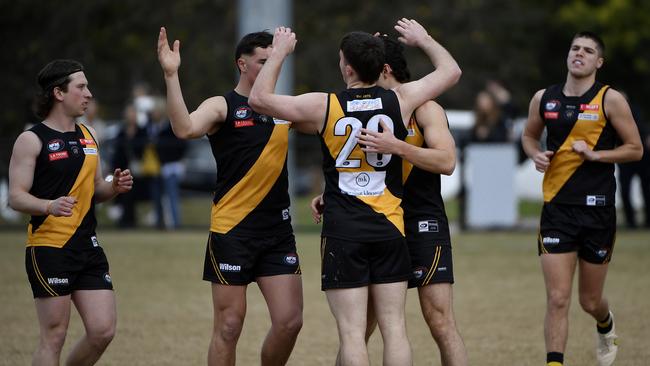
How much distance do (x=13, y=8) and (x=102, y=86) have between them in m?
4.65

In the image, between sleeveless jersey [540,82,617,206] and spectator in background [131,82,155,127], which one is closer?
Result: sleeveless jersey [540,82,617,206]

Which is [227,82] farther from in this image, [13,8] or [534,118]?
[534,118]

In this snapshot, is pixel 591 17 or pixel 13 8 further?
pixel 591 17

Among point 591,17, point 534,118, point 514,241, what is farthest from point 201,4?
point 534,118

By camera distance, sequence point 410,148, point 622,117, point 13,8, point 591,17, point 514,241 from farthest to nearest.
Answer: point 591,17 → point 13,8 → point 514,241 → point 622,117 → point 410,148

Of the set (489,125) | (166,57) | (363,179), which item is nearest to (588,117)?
(363,179)

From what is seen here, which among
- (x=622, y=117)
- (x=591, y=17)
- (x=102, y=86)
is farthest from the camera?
(x=591, y=17)

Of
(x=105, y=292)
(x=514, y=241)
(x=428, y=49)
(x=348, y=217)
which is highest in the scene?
(x=428, y=49)

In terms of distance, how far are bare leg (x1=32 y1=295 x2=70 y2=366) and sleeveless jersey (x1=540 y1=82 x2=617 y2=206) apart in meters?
3.57

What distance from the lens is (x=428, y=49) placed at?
6762mm

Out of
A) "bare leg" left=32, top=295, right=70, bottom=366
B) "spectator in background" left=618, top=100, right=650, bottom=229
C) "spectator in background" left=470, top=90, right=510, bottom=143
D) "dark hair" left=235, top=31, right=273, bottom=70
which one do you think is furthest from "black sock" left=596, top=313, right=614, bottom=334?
"spectator in background" left=470, top=90, right=510, bottom=143

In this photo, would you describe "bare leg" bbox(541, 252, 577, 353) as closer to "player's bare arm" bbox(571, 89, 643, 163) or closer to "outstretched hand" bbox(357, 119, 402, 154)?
"player's bare arm" bbox(571, 89, 643, 163)

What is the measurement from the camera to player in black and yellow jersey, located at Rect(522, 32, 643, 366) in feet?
25.6

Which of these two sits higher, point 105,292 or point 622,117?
point 622,117
